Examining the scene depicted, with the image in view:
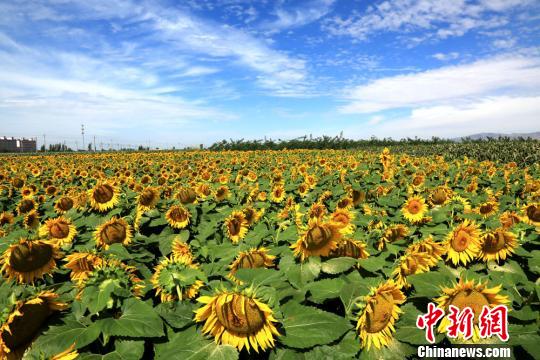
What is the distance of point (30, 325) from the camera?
1.68m

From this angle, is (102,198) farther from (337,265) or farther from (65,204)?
(337,265)

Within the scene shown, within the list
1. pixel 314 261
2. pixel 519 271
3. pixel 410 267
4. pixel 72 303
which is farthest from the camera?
pixel 519 271

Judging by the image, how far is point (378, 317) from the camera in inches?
68.3

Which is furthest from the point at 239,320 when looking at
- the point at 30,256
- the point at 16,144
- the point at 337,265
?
the point at 16,144

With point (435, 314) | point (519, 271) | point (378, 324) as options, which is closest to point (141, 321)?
point (378, 324)

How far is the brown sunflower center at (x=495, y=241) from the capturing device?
2721mm

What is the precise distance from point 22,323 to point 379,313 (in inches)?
64.2

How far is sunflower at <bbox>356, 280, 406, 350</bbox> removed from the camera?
1.74m

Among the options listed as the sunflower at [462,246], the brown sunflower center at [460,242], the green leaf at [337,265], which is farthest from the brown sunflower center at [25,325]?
the brown sunflower center at [460,242]

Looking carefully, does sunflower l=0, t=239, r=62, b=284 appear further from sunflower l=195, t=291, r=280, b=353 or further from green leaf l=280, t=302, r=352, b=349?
green leaf l=280, t=302, r=352, b=349

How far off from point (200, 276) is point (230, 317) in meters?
0.44

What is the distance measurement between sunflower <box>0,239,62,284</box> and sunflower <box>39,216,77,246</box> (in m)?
1.21

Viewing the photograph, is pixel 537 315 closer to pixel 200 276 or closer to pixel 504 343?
pixel 504 343

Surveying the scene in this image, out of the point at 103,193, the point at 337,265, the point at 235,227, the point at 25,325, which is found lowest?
the point at 235,227
